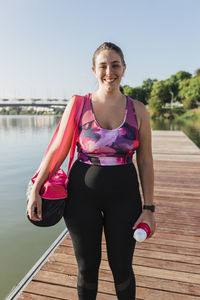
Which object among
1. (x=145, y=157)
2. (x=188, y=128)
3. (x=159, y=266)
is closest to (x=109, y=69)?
(x=145, y=157)

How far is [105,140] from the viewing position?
1.47m

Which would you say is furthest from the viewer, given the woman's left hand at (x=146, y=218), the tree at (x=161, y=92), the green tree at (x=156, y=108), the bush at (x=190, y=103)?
the tree at (x=161, y=92)

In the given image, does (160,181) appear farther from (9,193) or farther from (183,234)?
(9,193)

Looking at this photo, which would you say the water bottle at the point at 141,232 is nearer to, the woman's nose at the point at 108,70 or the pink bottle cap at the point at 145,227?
the pink bottle cap at the point at 145,227

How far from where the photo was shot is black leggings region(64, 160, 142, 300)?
5.01 feet

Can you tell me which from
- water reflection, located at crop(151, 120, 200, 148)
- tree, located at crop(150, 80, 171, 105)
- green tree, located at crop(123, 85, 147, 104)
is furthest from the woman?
green tree, located at crop(123, 85, 147, 104)

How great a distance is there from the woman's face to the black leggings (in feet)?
1.88

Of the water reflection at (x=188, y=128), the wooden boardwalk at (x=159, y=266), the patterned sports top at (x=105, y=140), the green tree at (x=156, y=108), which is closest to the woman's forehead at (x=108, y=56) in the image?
the patterned sports top at (x=105, y=140)

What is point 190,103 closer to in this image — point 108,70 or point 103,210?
point 108,70

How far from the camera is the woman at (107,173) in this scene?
1.50 meters

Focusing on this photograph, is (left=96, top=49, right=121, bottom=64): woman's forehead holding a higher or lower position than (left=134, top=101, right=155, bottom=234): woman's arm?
higher

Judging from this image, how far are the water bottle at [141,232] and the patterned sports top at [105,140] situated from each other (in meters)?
0.45

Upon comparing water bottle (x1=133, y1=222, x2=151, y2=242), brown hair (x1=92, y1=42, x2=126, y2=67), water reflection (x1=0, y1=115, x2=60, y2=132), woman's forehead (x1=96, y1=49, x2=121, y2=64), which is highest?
brown hair (x1=92, y1=42, x2=126, y2=67)

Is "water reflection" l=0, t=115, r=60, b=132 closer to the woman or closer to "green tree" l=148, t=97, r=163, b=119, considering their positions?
"green tree" l=148, t=97, r=163, b=119
